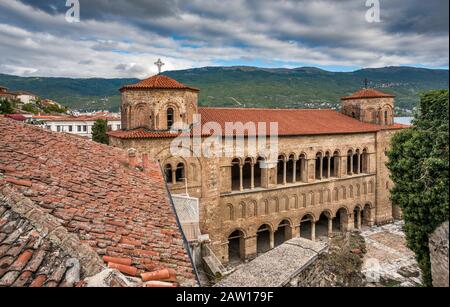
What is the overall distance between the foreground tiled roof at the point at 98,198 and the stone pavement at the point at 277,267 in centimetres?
337

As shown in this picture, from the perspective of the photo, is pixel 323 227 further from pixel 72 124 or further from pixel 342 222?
pixel 72 124

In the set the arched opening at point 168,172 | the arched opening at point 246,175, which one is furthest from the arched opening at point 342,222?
the arched opening at point 168,172

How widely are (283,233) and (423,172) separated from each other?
1440 centimetres

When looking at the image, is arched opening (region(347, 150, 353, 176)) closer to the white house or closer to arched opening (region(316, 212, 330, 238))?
arched opening (region(316, 212, 330, 238))

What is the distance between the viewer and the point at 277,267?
29.1ft

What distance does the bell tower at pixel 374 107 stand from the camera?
2548cm

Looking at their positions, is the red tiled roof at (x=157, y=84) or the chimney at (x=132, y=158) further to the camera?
the red tiled roof at (x=157, y=84)

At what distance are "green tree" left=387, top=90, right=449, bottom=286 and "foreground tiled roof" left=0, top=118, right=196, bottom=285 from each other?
8449 millimetres

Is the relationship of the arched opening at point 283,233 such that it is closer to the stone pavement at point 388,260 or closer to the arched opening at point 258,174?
the arched opening at point 258,174

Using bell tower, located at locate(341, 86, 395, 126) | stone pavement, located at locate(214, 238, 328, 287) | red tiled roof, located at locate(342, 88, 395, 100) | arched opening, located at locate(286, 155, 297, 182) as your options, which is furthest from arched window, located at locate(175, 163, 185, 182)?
red tiled roof, located at locate(342, 88, 395, 100)

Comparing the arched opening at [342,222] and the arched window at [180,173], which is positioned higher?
the arched window at [180,173]

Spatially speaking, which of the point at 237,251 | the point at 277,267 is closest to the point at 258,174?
the point at 237,251

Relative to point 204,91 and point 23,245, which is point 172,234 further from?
point 204,91
